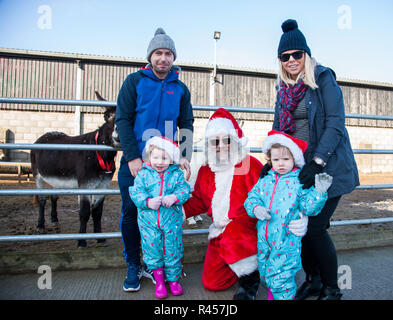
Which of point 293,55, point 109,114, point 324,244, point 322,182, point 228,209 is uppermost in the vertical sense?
point 293,55

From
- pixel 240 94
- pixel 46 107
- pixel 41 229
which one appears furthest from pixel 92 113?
pixel 41 229

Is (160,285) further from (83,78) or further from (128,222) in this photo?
(83,78)

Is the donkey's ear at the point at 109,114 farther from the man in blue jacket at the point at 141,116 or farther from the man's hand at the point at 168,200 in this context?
the man's hand at the point at 168,200

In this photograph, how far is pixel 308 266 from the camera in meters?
2.12

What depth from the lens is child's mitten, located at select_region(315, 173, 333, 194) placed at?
171 centimetres

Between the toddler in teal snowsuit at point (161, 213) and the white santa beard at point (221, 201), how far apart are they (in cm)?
29

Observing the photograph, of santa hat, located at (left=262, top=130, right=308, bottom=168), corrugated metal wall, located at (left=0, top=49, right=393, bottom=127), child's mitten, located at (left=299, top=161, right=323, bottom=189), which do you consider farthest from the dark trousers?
corrugated metal wall, located at (left=0, top=49, right=393, bottom=127)

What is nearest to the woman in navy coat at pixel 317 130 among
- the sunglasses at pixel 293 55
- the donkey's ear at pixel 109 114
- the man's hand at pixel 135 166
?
the sunglasses at pixel 293 55

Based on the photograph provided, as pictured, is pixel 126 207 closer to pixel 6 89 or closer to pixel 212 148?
pixel 212 148

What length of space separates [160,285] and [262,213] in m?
0.87

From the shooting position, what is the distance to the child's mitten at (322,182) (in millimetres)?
1712

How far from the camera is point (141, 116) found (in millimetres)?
2135

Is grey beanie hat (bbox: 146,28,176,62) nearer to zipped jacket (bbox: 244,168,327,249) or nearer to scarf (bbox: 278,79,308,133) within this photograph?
scarf (bbox: 278,79,308,133)

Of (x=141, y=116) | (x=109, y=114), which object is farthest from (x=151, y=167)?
(x=109, y=114)
